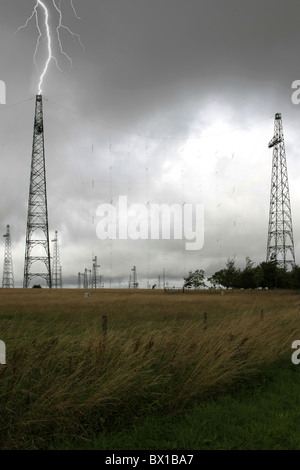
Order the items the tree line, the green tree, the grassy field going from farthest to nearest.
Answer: the green tree < the tree line < the grassy field

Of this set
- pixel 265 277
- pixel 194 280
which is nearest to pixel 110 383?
pixel 265 277

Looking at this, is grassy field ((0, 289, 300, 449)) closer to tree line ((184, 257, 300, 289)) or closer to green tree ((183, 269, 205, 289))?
tree line ((184, 257, 300, 289))

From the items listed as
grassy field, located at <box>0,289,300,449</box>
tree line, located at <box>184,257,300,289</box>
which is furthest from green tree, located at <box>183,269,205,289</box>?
grassy field, located at <box>0,289,300,449</box>

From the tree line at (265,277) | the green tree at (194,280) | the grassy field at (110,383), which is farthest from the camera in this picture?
the green tree at (194,280)

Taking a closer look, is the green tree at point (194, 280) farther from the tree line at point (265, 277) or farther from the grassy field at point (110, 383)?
the grassy field at point (110, 383)

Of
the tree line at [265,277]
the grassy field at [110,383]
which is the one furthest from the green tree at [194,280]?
the grassy field at [110,383]

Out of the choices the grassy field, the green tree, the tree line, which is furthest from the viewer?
the green tree

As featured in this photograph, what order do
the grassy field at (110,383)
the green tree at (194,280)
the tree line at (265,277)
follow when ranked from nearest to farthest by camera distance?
the grassy field at (110,383) < the tree line at (265,277) < the green tree at (194,280)

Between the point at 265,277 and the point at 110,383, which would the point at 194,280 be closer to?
the point at 265,277

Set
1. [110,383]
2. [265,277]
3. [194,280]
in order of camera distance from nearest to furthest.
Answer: [110,383]
[265,277]
[194,280]

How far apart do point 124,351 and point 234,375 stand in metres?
2.46
